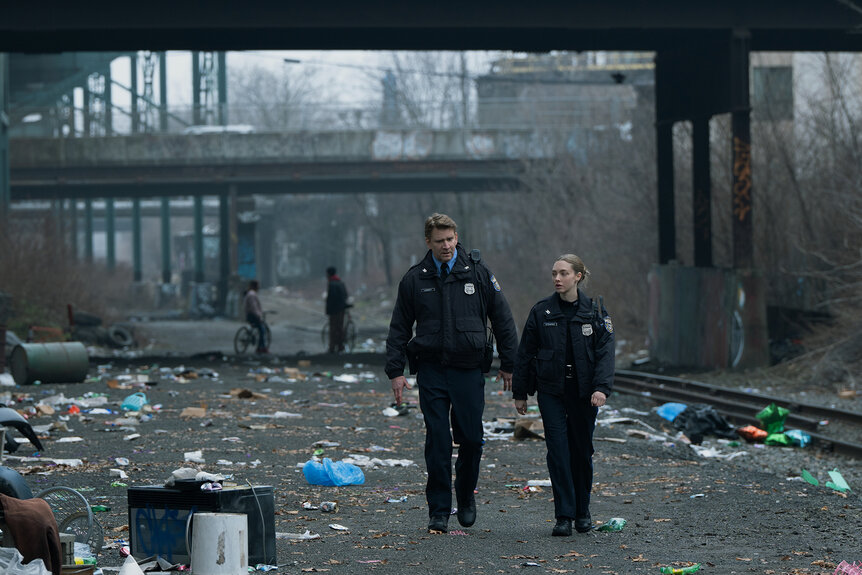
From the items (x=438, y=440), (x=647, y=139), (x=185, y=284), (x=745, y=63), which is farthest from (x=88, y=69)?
(x=438, y=440)

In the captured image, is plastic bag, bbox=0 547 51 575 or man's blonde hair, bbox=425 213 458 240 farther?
man's blonde hair, bbox=425 213 458 240

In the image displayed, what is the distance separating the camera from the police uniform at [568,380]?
303 inches

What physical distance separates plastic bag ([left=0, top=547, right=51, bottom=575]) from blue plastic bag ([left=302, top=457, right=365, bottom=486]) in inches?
175

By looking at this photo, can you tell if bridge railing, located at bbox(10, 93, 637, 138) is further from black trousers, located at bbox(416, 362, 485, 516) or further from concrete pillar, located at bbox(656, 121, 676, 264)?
black trousers, located at bbox(416, 362, 485, 516)

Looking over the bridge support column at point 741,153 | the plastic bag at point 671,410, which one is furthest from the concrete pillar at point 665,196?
the plastic bag at point 671,410

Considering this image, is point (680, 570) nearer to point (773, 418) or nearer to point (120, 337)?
point (773, 418)

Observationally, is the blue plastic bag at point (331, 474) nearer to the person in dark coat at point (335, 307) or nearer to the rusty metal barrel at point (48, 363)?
the rusty metal barrel at point (48, 363)

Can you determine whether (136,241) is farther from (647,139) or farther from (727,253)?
(727,253)

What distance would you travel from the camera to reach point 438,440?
7.75 meters

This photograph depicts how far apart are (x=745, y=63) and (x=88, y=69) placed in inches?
1518

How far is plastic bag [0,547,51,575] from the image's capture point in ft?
18.0

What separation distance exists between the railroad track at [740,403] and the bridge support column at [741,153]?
334cm

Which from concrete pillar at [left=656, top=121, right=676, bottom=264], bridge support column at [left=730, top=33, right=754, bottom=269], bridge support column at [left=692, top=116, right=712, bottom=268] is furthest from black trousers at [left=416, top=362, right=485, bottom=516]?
concrete pillar at [left=656, top=121, right=676, bottom=264]

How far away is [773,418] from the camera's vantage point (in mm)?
14477
